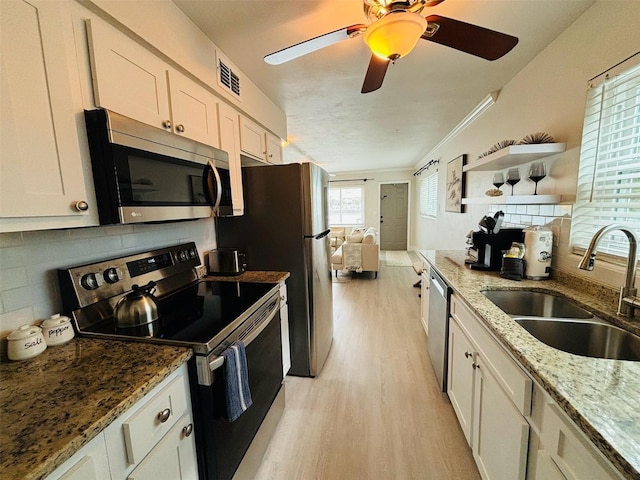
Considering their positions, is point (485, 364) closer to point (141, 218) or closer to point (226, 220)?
point (141, 218)

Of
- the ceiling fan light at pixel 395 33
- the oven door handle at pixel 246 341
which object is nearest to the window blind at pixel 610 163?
the ceiling fan light at pixel 395 33

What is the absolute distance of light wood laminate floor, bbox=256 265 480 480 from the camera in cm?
142

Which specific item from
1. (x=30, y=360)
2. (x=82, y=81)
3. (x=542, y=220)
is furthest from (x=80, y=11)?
(x=542, y=220)

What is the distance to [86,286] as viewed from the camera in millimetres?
1091

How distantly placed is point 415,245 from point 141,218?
7273 mm

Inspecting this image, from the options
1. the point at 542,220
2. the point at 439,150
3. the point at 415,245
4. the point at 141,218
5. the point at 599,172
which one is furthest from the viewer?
the point at 415,245

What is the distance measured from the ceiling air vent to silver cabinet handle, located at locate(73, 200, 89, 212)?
1178mm

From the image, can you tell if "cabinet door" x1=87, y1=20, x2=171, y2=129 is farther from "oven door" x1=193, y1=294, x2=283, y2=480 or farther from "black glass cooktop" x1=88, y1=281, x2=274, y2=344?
"oven door" x1=193, y1=294, x2=283, y2=480

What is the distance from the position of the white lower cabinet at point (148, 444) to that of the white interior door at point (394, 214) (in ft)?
24.8

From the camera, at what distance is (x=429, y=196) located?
5.60 metres

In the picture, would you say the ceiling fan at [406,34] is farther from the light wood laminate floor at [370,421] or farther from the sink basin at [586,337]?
the light wood laminate floor at [370,421]

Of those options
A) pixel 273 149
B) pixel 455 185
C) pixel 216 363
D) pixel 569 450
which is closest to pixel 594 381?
pixel 569 450

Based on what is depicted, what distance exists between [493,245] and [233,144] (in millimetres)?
1966

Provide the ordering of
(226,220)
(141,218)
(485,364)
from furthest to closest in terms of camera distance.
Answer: (226,220) → (485,364) → (141,218)
